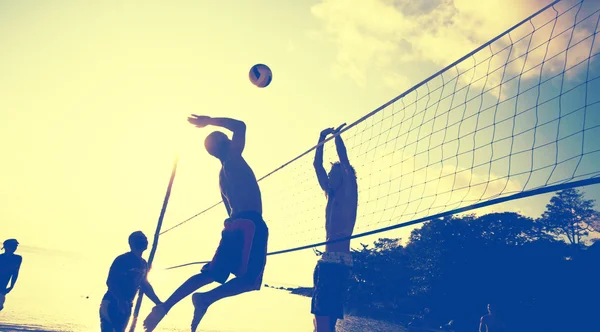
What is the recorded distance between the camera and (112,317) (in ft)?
14.8

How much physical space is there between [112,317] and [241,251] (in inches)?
84.5

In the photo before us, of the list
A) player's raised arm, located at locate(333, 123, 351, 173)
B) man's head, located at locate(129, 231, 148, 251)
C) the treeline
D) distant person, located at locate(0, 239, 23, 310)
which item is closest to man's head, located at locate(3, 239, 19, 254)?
distant person, located at locate(0, 239, 23, 310)

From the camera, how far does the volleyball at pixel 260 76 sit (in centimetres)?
595

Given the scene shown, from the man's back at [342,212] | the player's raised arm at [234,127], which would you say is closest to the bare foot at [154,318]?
the player's raised arm at [234,127]

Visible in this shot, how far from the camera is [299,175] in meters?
8.20

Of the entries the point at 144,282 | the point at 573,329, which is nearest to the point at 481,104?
the point at 144,282

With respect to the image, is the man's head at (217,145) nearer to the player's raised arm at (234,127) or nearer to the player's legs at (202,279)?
the player's raised arm at (234,127)

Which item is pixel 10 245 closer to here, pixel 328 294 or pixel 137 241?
pixel 137 241

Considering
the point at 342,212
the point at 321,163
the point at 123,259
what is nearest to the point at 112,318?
the point at 123,259

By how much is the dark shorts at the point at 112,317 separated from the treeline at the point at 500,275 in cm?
2700

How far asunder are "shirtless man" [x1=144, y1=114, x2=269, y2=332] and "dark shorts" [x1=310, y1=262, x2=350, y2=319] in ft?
4.17

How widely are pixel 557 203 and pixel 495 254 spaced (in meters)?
20.4

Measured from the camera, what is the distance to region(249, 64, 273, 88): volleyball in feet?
19.5

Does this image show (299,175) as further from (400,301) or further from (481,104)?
(400,301)
